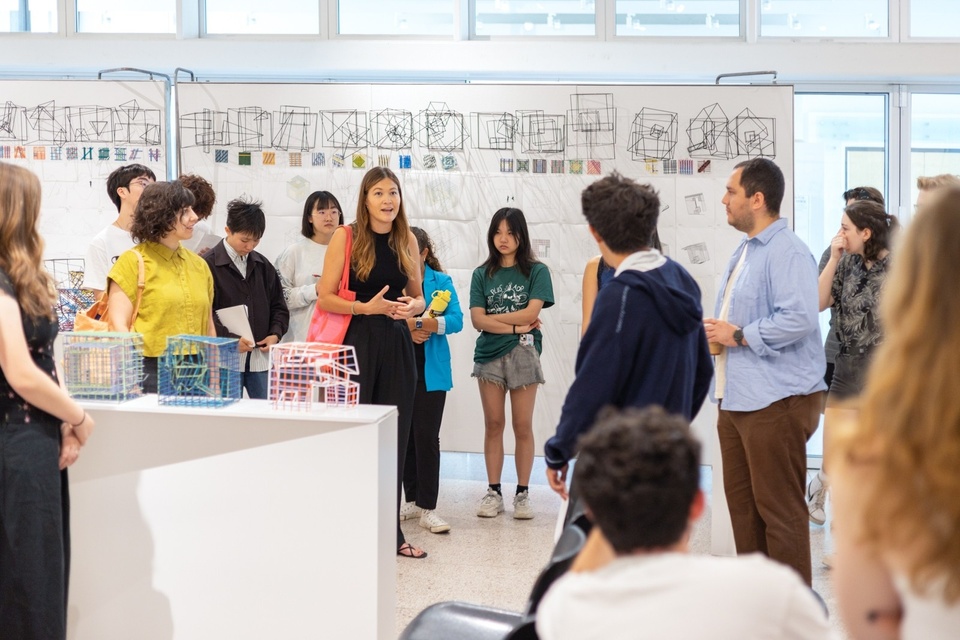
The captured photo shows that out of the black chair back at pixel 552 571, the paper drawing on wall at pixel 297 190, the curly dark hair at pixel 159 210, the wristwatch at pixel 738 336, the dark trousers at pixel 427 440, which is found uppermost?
the paper drawing on wall at pixel 297 190

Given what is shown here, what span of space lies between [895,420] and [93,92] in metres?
5.47

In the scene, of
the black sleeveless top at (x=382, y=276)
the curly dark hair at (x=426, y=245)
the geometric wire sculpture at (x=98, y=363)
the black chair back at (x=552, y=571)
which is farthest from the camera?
the curly dark hair at (x=426, y=245)

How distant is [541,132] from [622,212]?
3.10 m

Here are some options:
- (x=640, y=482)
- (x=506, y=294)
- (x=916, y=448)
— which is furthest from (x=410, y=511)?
(x=916, y=448)

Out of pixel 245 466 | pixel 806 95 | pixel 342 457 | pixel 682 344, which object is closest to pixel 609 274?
pixel 682 344

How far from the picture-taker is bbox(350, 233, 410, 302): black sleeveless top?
3.73 metres

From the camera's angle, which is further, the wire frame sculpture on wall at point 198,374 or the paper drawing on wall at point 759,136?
the paper drawing on wall at point 759,136

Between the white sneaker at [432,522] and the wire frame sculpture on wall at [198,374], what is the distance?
1.83 meters

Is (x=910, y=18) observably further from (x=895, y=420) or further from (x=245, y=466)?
(x=895, y=420)

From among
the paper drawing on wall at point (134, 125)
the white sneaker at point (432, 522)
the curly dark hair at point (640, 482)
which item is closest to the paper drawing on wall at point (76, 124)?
the paper drawing on wall at point (134, 125)

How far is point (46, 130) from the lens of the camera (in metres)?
5.55

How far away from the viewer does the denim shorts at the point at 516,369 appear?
4707 mm

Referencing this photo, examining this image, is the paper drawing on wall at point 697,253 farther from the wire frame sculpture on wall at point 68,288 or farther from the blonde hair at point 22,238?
the blonde hair at point 22,238

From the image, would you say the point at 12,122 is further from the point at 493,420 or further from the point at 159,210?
the point at 493,420
